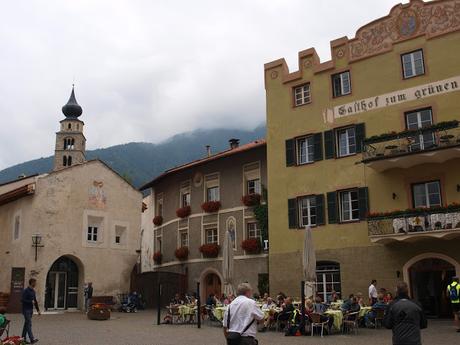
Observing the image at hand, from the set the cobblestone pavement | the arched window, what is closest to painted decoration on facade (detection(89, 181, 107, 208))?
the cobblestone pavement

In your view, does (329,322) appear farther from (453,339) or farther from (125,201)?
(125,201)

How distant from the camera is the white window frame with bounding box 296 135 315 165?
2476 cm

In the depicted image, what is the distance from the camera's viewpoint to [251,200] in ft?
94.6

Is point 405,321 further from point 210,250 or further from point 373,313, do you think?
point 210,250

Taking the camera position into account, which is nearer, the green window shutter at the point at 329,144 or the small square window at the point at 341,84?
the green window shutter at the point at 329,144

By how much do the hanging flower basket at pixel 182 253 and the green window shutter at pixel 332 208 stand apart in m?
12.1

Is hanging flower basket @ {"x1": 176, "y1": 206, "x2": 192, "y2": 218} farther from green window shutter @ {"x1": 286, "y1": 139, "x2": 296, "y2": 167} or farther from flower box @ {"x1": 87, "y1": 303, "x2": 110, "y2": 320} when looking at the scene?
flower box @ {"x1": 87, "y1": 303, "x2": 110, "y2": 320}

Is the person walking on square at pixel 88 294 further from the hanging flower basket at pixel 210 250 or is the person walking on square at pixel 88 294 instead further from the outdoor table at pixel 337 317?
the outdoor table at pixel 337 317

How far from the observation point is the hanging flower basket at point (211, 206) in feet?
102

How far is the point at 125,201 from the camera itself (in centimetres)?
3522

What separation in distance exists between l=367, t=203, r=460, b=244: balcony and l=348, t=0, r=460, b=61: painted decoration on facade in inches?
293

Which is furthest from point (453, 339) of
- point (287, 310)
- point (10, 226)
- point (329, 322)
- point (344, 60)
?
point (10, 226)

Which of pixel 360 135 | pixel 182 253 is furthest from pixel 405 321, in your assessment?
pixel 182 253

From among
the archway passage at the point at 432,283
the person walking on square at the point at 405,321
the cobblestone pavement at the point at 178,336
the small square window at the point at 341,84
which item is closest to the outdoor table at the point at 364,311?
the cobblestone pavement at the point at 178,336
